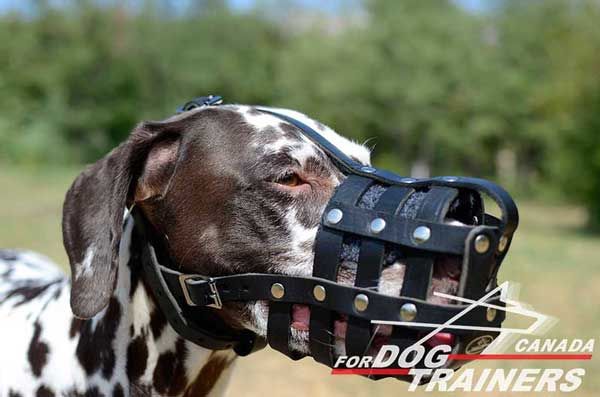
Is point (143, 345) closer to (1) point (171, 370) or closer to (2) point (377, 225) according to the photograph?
(1) point (171, 370)

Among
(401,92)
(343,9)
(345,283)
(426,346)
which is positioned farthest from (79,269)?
(343,9)

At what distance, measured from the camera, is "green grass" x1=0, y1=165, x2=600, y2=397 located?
18.4 ft

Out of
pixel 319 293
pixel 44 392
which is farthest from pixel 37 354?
pixel 319 293

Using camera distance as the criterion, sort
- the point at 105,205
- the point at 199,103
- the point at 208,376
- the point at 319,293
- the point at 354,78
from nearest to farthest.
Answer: the point at 319,293 → the point at 105,205 → the point at 208,376 → the point at 199,103 → the point at 354,78

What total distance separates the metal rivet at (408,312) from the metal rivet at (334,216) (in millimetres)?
304

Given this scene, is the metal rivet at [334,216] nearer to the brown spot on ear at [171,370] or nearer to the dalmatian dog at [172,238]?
the dalmatian dog at [172,238]

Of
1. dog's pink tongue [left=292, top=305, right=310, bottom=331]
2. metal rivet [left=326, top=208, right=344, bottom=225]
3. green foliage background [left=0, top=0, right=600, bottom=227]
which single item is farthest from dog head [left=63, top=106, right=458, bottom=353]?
green foliage background [left=0, top=0, right=600, bottom=227]

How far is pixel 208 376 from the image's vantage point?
2.54 meters

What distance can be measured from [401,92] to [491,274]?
33.5 meters

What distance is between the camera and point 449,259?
1898mm

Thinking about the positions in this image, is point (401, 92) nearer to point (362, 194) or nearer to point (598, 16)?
point (598, 16)

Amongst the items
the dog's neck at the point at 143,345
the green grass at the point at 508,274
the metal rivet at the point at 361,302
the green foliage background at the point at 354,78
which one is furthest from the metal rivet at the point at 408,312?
the green foliage background at the point at 354,78

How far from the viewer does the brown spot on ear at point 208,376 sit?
2508 millimetres

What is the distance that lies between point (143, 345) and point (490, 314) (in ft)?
3.78
